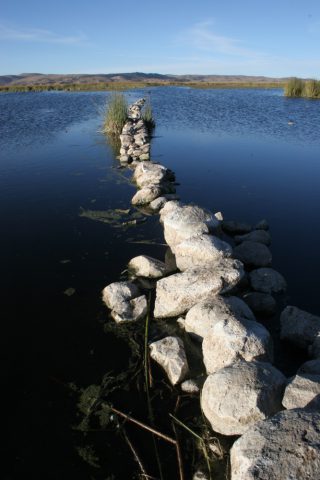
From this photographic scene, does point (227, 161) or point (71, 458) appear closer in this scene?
point (71, 458)

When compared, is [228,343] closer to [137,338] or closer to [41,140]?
[137,338]

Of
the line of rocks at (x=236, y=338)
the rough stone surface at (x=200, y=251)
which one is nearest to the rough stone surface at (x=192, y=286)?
the line of rocks at (x=236, y=338)

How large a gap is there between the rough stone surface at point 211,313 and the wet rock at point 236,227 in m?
5.15

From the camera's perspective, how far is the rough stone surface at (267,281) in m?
9.47

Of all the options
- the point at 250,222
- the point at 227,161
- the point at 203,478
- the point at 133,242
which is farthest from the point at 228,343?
the point at 227,161

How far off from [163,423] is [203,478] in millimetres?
1080

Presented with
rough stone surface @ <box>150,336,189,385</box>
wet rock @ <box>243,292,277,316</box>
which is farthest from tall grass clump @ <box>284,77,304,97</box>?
rough stone surface @ <box>150,336,189,385</box>

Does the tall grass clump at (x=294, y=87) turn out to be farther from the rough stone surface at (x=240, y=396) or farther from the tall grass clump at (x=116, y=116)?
the rough stone surface at (x=240, y=396)

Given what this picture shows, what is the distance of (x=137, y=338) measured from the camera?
7961 millimetres

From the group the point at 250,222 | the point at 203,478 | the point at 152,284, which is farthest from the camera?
the point at 250,222

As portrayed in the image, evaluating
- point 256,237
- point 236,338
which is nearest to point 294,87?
point 256,237

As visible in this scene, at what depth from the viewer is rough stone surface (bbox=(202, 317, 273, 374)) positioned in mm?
6520

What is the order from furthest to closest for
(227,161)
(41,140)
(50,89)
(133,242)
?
(50,89)
(41,140)
(227,161)
(133,242)

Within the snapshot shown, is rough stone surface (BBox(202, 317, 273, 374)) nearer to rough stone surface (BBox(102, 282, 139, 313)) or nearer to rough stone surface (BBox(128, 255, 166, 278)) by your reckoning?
rough stone surface (BBox(102, 282, 139, 313))
